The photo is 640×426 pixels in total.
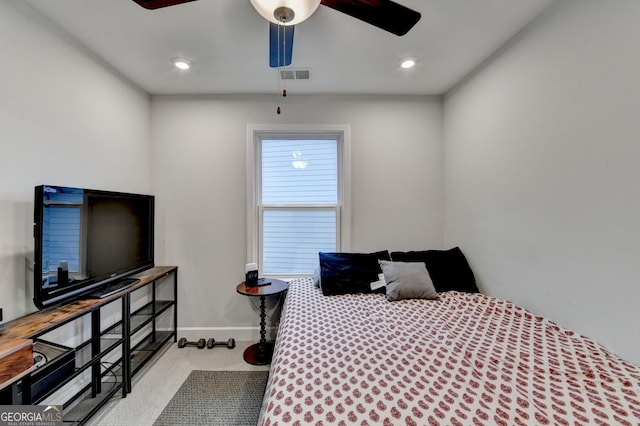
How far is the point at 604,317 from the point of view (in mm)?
1297

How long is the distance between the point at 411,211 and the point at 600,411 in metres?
1.94

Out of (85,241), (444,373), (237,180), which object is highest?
(237,180)

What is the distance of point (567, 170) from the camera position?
1.46 meters

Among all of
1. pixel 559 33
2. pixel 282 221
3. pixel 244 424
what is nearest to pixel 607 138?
pixel 559 33

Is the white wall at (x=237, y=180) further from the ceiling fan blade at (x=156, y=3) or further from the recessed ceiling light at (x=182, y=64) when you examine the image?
the ceiling fan blade at (x=156, y=3)

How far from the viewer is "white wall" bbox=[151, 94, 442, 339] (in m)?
2.62

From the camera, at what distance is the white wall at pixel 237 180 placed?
2.62 meters

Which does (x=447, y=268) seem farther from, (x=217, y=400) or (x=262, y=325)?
(x=217, y=400)

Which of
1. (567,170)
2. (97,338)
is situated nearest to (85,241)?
(97,338)

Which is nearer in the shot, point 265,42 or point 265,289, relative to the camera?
point 265,42

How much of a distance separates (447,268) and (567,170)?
1.16m

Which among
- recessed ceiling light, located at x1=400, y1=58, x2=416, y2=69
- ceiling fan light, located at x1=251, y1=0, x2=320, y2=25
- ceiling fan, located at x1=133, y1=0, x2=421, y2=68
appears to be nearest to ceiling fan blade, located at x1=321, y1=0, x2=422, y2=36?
ceiling fan, located at x1=133, y1=0, x2=421, y2=68

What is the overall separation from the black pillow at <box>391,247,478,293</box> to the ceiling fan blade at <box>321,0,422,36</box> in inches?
72.8

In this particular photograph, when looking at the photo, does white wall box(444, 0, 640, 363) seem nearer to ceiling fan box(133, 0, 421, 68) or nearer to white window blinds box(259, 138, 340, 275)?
ceiling fan box(133, 0, 421, 68)
